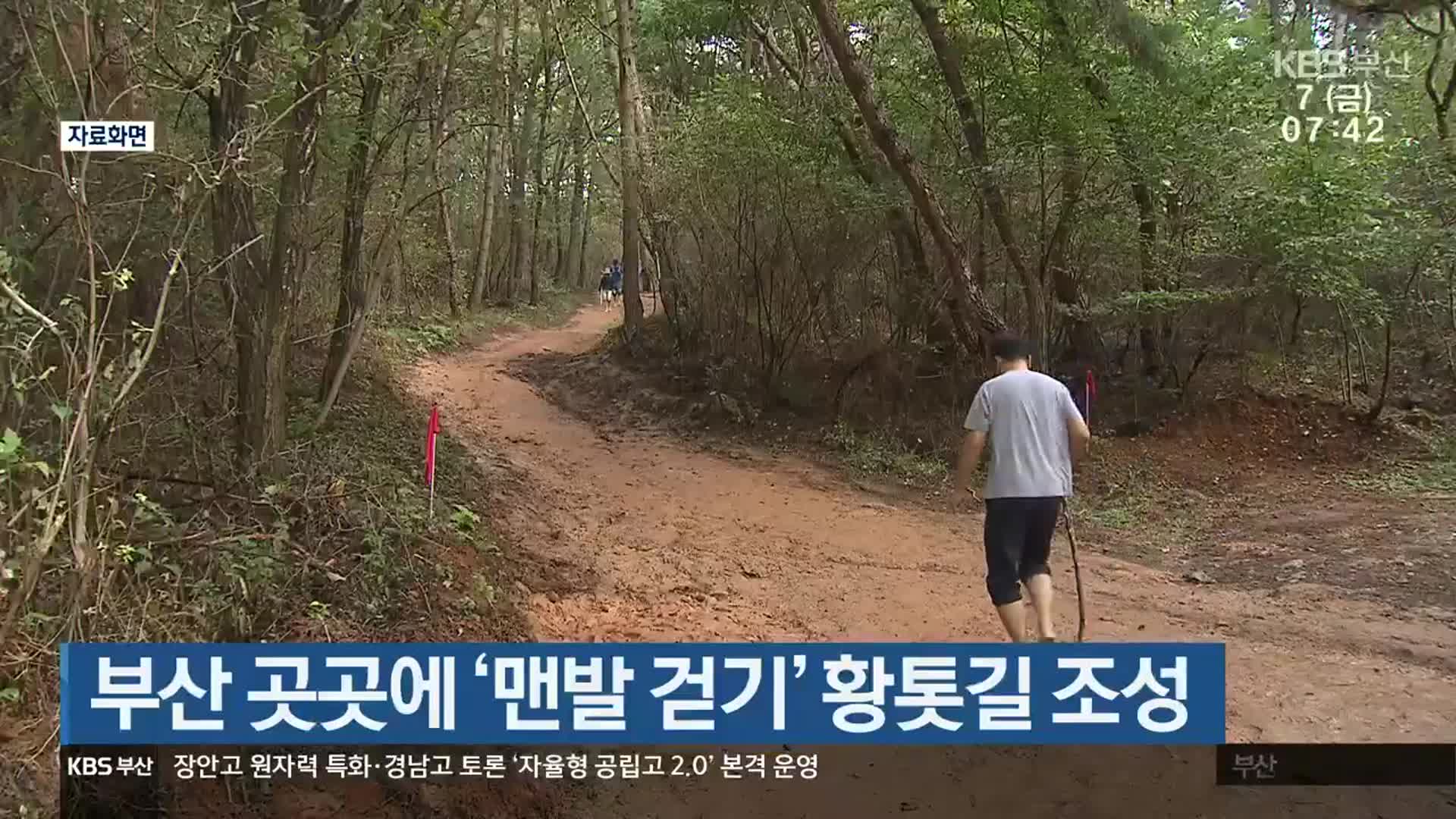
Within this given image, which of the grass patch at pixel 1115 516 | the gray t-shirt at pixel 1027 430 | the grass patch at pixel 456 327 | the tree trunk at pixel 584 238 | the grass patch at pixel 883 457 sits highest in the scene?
the tree trunk at pixel 584 238

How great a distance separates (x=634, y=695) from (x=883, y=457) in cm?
699

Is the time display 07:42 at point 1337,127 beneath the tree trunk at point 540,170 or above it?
beneath

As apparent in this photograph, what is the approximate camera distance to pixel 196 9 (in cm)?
363

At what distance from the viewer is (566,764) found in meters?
2.81

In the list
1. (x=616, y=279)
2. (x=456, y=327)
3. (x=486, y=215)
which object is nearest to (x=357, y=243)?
(x=456, y=327)

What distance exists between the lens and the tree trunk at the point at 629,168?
12492mm

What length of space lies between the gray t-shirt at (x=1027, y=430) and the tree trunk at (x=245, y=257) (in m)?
2.92

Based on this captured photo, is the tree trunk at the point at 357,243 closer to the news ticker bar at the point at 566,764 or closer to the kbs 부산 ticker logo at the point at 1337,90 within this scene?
the news ticker bar at the point at 566,764

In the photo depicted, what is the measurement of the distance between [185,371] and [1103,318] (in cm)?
868

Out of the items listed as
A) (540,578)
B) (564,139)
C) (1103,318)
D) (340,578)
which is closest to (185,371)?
(340,578)

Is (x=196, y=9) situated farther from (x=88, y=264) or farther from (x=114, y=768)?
(x=114, y=768)

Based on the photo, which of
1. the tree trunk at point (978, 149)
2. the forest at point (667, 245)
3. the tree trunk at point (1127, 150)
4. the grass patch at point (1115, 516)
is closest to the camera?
the forest at point (667, 245)

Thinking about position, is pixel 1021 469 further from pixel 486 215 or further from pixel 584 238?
pixel 584 238

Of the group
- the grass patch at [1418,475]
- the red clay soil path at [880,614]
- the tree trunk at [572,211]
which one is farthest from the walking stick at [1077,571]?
the tree trunk at [572,211]
